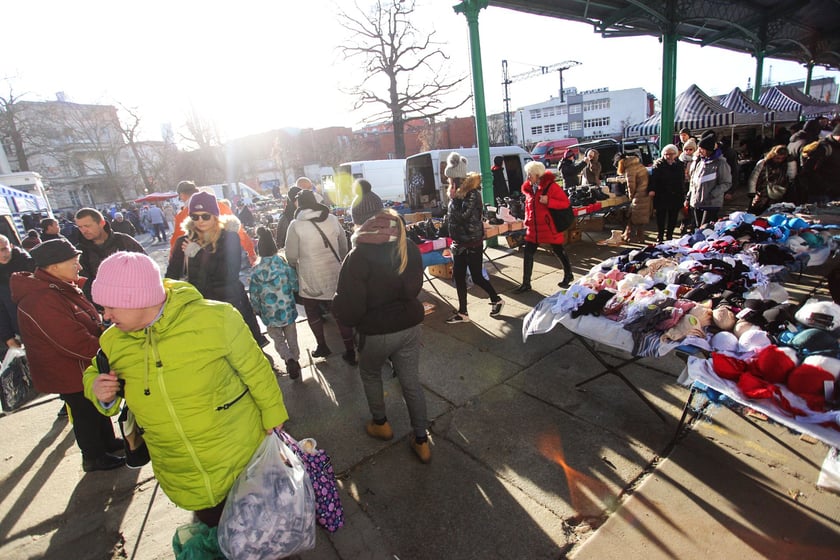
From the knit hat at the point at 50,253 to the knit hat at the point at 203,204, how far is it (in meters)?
0.84

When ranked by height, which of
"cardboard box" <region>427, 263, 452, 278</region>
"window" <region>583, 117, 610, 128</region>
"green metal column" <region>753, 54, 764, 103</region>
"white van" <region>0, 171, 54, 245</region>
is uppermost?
"window" <region>583, 117, 610, 128</region>

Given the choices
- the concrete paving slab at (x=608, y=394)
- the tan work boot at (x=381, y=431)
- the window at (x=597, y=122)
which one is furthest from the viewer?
the window at (x=597, y=122)

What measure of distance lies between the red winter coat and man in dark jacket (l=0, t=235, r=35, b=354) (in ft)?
19.4

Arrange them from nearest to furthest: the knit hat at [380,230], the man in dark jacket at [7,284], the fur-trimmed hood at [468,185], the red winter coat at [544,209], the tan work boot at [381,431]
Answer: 1. the knit hat at [380,230]
2. the tan work boot at [381,431]
3. the man in dark jacket at [7,284]
4. the fur-trimmed hood at [468,185]
5. the red winter coat at [544,209]

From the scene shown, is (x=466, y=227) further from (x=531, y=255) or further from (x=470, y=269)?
(x=531, y=255)

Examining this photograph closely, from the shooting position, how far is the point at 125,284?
4.84 feet

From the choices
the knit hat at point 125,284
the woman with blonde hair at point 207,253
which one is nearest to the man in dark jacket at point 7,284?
the woman with blonde hair at point 207,253

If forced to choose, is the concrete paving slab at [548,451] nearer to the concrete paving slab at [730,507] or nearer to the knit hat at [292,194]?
the concrete paving slab at [730,507]

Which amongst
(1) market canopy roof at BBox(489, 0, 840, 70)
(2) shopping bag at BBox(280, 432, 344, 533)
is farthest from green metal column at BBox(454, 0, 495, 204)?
(2) shopping bag at BBox(280, 432, 344, 533)

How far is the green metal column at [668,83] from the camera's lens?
34.4 feet

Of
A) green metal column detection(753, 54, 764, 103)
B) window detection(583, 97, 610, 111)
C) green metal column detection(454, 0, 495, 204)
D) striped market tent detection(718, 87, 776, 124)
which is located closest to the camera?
green metal column detection(454, 0, 495, 204)

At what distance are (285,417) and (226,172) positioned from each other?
34029mm

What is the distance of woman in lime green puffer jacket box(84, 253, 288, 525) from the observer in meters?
1.52

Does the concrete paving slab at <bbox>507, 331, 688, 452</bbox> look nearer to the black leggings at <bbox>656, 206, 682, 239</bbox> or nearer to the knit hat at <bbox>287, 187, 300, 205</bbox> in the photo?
the knit hat at <bbox>287, 187, 300, 205</bbox>
